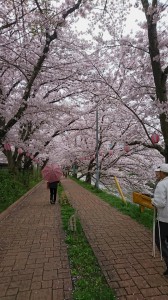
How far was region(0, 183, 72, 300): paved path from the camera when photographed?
140 inches

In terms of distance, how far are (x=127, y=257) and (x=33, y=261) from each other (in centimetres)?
179

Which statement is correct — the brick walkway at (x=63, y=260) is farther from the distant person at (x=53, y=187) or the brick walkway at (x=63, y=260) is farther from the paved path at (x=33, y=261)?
the distant person at (x=53, y=187)

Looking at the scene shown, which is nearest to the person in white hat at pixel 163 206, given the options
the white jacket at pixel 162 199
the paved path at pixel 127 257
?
the white jacket at pixel 162 199

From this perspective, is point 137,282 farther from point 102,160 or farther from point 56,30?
point 102,160

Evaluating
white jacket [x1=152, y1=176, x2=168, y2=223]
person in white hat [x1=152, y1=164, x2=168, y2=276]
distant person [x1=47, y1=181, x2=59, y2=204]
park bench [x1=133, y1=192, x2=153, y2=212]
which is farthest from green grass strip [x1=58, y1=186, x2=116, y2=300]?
distant person [x1=47, y1=181, x2=59, y2=204]

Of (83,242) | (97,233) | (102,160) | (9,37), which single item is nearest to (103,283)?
(83,242)

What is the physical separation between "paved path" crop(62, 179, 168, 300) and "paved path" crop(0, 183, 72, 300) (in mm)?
729

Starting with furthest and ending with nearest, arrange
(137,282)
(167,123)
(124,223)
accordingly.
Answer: (124,223), (167,123), (137,282)

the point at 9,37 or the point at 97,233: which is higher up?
the point at 9,37

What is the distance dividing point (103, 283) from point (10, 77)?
1068 cm

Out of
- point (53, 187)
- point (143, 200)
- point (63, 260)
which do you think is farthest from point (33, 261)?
point (53, 187)

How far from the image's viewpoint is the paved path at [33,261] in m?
3.55

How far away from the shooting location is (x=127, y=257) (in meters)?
4.70

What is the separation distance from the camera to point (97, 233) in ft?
21.0
